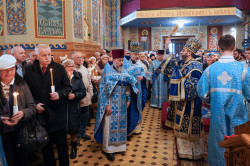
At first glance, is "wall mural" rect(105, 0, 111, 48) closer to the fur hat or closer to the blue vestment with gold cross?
the blue vestment with gold cross

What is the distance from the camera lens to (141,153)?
10.9 ft

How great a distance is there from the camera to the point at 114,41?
13859mm

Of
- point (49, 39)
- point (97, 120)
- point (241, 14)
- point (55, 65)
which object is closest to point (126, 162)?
point (97, 120)

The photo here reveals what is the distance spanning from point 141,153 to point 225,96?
5.82 feet

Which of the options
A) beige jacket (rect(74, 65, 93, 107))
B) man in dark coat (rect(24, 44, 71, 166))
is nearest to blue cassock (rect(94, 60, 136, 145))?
beige jacket (rect(74, 65, 93, 107))

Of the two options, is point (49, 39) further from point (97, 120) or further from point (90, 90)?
point (97, 120)

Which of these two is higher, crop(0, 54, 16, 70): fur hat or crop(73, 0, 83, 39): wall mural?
crop(73, 0, 83, 39): wall mural

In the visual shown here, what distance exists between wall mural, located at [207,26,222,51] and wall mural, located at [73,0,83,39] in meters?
12.6

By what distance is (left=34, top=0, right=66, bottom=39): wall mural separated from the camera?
596 cm

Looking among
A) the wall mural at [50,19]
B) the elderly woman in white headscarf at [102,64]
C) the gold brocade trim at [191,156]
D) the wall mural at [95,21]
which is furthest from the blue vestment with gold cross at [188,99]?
the wall mural at [95,21]

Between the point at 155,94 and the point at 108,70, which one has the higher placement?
the point at 108,70

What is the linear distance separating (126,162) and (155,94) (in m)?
3.53

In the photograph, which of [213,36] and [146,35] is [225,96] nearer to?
[146,35]

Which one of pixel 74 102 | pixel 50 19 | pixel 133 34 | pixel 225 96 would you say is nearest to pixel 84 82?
pixel 74 102
